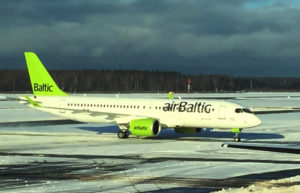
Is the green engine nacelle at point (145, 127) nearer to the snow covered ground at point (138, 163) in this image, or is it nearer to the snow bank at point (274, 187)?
the snow covered ground at point (138, 163)

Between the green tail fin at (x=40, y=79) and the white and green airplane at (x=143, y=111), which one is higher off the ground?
the green tail fin at (x=40, y=79)

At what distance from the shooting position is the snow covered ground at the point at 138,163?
843 inches

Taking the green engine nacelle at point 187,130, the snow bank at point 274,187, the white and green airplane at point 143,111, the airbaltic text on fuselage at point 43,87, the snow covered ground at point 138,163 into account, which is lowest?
the snow covered ground at point 138,163

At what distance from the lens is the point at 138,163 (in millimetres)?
28219

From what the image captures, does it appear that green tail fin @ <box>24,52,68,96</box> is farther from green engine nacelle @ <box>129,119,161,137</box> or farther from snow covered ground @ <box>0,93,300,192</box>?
green engine nacelle @ <box>129,119,161,137</box>

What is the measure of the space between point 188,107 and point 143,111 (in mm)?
3999

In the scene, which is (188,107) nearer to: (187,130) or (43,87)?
(187,130)

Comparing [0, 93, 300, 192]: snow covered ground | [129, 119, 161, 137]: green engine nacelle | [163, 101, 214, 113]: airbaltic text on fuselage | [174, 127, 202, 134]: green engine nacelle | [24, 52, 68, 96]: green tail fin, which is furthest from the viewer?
[24, 52, 68, 96]: green tail fin

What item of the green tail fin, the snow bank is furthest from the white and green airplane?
the snow bank

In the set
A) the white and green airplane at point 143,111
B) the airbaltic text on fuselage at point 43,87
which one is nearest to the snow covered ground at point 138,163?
the white and green airplane at point 143,111

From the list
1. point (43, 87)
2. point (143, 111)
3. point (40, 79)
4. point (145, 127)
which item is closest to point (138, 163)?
point (145, 127)

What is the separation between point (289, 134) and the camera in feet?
153

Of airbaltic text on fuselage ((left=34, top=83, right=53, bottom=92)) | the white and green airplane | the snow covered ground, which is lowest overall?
the snow covered ground

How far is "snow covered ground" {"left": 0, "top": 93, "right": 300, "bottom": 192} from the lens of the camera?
70.2 feet
